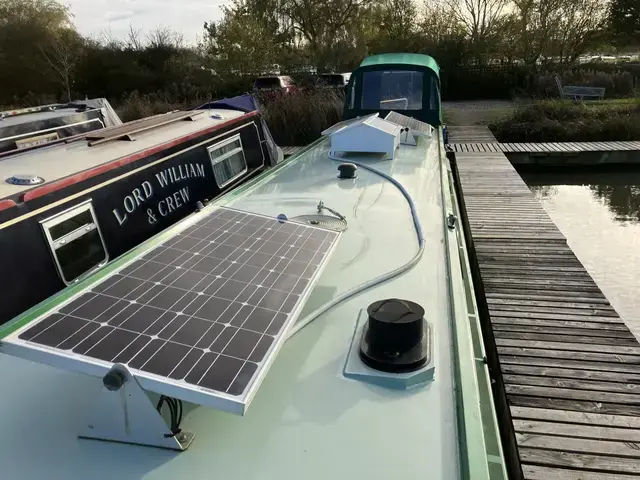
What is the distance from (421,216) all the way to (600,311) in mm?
1833

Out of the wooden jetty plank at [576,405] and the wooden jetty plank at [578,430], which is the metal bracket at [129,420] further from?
the wooden jetty plank at [576,405]

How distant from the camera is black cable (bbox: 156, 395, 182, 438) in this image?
151 cm

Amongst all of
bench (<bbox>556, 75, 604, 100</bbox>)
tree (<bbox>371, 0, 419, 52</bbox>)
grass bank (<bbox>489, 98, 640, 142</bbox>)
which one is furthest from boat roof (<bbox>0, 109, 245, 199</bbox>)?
tree (<bbox>371, 0, 419, 52</bbox>)

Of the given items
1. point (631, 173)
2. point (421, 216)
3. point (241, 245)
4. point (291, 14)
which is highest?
point (291, 14)

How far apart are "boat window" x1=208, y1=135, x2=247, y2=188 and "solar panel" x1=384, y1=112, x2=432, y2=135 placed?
6.07 feet

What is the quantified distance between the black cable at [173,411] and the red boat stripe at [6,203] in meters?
1.76

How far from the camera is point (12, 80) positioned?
1980cm

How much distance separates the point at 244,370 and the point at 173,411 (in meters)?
0.29

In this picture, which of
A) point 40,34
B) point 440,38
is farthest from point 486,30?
point 40,34

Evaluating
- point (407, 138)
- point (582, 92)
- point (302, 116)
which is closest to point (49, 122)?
point (407, 138)

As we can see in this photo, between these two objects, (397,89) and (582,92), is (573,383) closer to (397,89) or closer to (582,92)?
(397,89)

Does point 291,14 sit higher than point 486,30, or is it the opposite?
point 291,14

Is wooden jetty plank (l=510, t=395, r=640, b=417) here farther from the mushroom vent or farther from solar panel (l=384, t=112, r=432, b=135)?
solar panel (l=384, t=112, r=432, b=135)

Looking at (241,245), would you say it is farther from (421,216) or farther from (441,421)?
(421,216)
